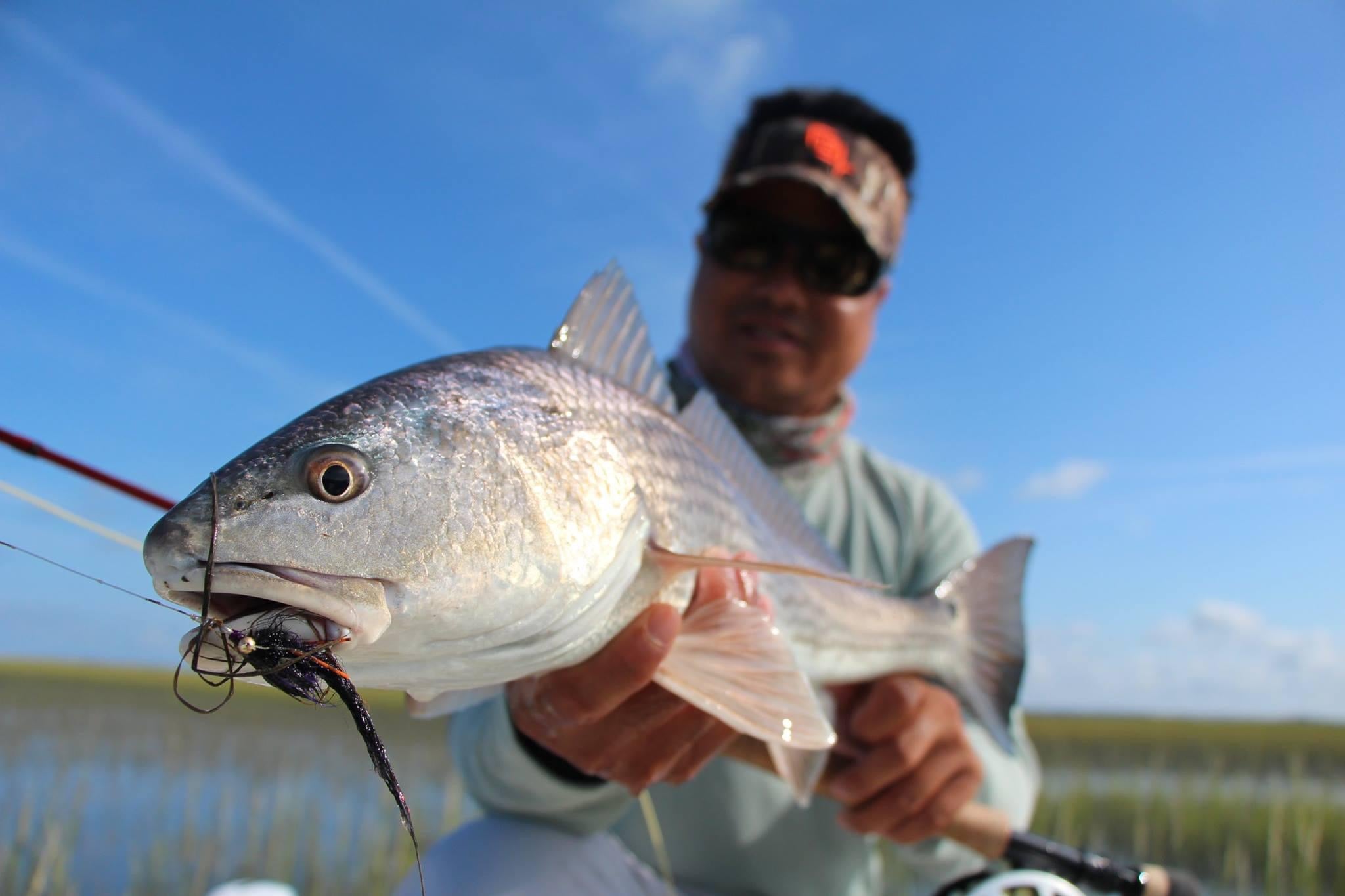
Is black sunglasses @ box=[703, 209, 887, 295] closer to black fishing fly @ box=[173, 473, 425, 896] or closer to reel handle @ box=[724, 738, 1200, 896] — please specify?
reel handle @ box=[724, 738, 1200, 896]

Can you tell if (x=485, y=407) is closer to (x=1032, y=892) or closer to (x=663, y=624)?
(x=663, y=624)

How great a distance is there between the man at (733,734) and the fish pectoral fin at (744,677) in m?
0.08

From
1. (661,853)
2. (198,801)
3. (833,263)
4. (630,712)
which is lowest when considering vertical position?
(198,801)

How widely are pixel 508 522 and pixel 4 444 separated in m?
1.26

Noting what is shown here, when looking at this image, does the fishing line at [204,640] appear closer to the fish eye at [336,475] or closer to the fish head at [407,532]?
the fish head at [407,532]

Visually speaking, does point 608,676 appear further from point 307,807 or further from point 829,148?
point 307,807

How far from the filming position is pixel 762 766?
270 centimetres

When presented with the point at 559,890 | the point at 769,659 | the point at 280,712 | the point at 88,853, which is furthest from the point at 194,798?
the point at 280,712

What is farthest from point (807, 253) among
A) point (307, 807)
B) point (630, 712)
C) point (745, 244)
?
point (307, 807)

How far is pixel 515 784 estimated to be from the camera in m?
2.70

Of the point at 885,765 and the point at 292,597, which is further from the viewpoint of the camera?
the point at 885,765

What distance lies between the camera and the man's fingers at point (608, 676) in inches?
74.9

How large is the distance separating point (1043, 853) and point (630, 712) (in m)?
1.73

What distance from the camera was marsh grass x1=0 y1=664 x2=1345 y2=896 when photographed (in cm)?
593
